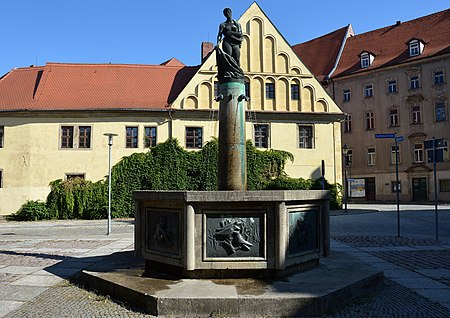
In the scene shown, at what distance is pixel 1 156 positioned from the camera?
2519 centimetres

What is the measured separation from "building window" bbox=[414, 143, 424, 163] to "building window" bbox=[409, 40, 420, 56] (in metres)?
8.65

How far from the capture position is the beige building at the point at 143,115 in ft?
82.6

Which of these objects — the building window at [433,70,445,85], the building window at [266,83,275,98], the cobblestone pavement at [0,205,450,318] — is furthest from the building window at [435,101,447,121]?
the cobblestone pavement at [0,205,450,318]

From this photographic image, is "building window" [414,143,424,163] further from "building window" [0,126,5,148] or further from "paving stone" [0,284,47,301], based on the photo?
"paving stone" [0,284,47,301]

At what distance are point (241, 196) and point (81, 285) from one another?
303 cm

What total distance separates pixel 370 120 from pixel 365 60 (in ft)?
20.1

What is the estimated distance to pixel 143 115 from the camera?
84.5 feet

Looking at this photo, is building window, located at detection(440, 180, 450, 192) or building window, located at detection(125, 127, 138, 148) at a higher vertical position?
building window, located at detection(125, 127, 138, 148)

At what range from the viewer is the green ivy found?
2462cm

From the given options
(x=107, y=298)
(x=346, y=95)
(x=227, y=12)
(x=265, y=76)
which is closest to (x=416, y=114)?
(x=346, y=95)

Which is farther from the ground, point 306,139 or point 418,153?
point 306,139

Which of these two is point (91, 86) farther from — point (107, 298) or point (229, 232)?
point (229, 232)

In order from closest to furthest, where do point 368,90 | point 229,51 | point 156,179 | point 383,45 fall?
point 229,51, point 156,179, point 368,90, point 383,45

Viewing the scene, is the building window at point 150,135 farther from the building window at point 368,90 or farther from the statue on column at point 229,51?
the building window at point 368,90
